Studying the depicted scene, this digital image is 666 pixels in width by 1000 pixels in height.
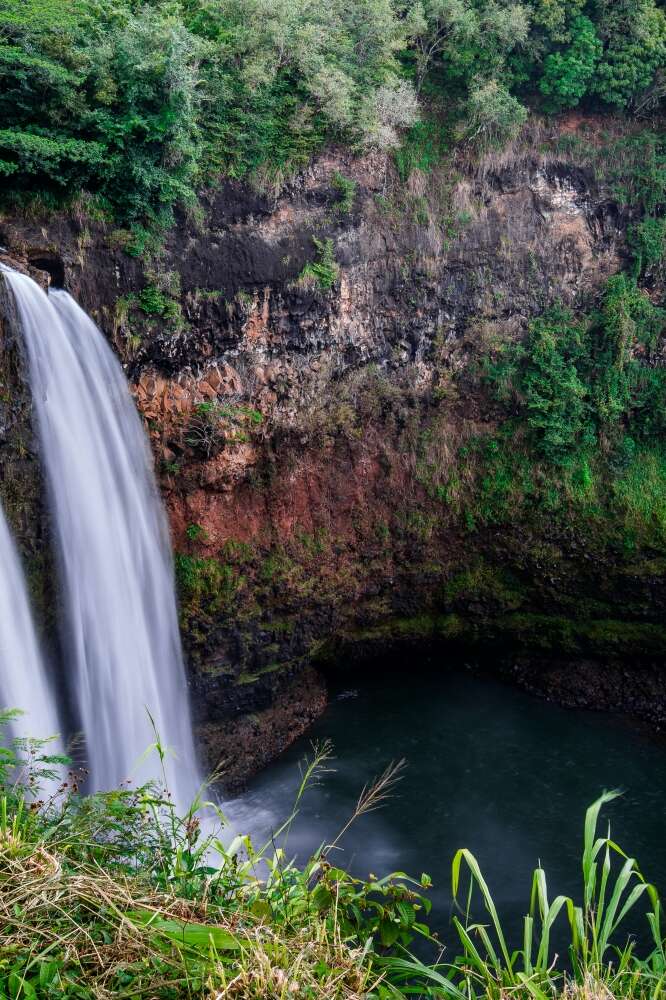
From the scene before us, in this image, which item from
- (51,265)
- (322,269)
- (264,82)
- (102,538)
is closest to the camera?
(102,538)

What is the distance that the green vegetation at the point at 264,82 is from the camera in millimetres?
9172

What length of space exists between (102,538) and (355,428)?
4.89 meters

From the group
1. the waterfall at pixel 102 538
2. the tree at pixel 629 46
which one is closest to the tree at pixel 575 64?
the tree at pixel 629 46

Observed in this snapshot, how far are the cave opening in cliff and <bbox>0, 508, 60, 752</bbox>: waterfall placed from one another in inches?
130

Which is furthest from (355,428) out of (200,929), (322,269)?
(200,929)

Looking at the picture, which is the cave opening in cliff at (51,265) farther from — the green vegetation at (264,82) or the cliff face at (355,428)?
the green vegetation at (264,82)

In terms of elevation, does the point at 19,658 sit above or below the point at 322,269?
below

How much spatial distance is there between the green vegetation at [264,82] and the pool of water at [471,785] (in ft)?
27.5

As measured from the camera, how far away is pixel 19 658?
8.07 m

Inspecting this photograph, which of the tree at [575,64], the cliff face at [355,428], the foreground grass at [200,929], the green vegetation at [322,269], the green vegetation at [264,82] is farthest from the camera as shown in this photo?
the tree at [575,64]

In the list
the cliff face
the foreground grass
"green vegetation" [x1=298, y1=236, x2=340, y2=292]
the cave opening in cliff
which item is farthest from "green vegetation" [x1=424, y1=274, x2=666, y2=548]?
the foreground grass

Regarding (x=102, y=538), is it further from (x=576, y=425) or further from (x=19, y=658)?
(x=576, y=425)

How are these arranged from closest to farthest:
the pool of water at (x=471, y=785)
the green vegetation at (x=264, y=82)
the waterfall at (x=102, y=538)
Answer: the waterfall at (x=102, y=538), the green vegetation at (x=264, y=82), the pool of water at (x=471, y=785)

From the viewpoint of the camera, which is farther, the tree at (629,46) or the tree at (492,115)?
the tree at (629,46)
